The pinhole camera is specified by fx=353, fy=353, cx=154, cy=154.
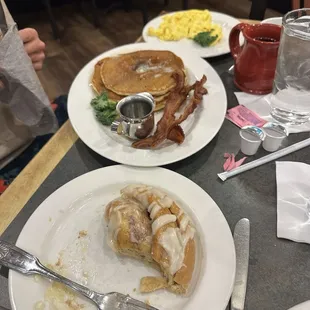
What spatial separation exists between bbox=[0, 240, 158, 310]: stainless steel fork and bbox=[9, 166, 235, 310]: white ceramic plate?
0.08 feet

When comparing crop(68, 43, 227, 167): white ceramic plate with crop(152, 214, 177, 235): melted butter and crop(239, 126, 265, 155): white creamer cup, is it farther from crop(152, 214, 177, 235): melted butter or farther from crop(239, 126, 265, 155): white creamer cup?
crop(152, 214, 177, 235): melted butter

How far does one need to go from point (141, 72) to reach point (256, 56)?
0.41m

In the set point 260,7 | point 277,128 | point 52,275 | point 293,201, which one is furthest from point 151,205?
point 260,7

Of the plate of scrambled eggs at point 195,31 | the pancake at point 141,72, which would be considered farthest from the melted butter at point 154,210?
the plate of scrambled eggs at point 195,31

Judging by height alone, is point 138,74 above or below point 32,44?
below

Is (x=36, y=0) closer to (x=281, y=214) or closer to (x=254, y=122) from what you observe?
(x=254, y=122)

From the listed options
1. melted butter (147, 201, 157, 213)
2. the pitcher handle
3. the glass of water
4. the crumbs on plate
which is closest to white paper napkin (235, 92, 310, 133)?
the glass of water

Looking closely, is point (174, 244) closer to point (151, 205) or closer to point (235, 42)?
point (151, 205)

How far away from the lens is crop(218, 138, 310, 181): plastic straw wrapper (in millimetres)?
966

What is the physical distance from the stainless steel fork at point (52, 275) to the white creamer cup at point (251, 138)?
1.70ft

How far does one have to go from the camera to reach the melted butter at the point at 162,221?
766 millimetres

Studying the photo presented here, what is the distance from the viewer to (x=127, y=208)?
81 centimetres

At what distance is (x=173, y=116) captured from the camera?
1.09 meters

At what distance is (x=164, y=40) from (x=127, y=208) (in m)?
0.90
